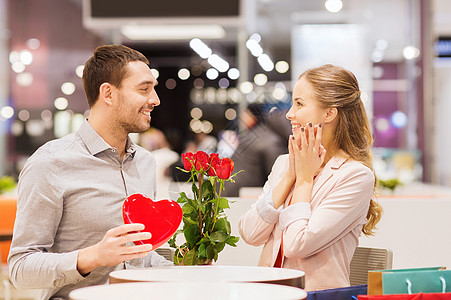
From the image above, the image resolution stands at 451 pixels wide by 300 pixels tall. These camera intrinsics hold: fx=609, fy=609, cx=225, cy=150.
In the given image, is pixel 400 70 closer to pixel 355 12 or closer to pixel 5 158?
pixel 355 12

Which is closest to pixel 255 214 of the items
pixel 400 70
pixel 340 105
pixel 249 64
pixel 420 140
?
pixel 340 105

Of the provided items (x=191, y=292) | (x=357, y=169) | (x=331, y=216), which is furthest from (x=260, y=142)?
(x=191, y=292)

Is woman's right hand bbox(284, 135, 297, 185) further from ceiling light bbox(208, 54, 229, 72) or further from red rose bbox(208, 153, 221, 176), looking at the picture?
ceiling light bbox(208, 54, 229, 72)

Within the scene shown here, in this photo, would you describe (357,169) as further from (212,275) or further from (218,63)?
(218,63)

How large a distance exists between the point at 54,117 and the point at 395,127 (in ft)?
22.5

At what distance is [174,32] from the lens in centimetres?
802

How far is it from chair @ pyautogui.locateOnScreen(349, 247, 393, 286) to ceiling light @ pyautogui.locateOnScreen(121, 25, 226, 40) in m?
5.61

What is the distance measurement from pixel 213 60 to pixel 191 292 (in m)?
7.84

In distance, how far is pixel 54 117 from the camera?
9000 mm

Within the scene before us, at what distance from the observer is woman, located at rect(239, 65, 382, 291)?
6.45ft

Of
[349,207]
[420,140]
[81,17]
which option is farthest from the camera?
[420,140]

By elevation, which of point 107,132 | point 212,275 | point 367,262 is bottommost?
point 367,262

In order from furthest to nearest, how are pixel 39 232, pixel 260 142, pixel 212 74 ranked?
pixel 212 74
pixel 260 142
pixel 39 232

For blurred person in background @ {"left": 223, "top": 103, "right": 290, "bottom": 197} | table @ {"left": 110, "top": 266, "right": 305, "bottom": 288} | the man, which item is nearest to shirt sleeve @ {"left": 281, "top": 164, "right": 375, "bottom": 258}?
table @ {"left": 110, "top": 266, "right": 305, "bottom": 288}
